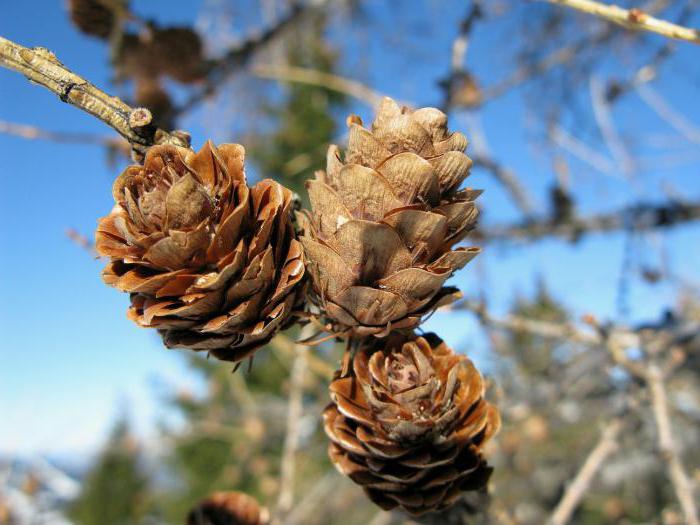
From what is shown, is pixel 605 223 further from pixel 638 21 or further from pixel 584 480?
pixel 638 21

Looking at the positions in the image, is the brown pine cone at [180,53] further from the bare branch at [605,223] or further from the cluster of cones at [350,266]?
the bare branch at [605,223]

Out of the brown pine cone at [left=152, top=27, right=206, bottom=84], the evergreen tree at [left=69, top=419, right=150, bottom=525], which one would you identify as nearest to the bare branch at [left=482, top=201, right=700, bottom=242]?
the brown pine cone at [left=152, top=27, right=206, bottom=84]

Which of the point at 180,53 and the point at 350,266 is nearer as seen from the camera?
the point at 350,266

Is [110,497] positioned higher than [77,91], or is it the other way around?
[110,497]

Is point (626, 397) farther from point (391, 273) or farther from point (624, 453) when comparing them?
point (624, 453)

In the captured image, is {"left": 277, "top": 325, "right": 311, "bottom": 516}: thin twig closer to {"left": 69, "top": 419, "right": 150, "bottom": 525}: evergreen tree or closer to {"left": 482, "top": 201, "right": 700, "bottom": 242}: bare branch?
{"left": 482, "top": 201, "right": 700, "bottom": 242}: bare branch

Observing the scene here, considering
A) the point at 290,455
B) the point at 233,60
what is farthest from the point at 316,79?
the point at 290,455

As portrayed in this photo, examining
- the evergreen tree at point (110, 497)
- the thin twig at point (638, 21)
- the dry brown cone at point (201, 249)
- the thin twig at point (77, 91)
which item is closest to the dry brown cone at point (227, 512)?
the dry brown cone at point (201, 249)
